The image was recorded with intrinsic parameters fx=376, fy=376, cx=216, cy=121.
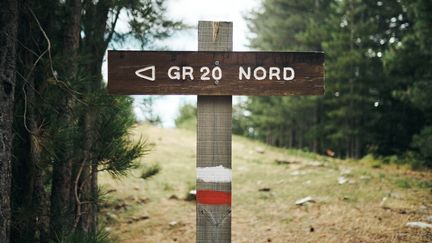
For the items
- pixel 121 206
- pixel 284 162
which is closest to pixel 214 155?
pixel 121 206

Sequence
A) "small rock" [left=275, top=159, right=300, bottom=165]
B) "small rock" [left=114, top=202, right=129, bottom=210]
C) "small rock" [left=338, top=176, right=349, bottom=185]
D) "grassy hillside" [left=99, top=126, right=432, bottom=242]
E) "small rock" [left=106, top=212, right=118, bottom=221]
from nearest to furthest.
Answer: "grassy hillside" [left=99, top=126, right=432, bottom=242], "small rock" [left=106, top=212, right=118, bottom=221], "small rock" [left=114, top=202, right=129, bottom=210], "small rock" [left=338, top=176, right=349, bottom=185], "small rock" [left=275, top=159, right=300, bottom=165]

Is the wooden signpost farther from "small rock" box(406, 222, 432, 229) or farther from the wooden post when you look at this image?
"small rock" box(406, 222, 432, 229)

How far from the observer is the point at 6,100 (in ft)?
8.98

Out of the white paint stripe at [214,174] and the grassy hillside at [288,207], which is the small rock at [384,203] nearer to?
the grassy hillside at [288,207]

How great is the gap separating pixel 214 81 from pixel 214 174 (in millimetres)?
647

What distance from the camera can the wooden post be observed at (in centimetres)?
258

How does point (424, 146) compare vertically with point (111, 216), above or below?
above

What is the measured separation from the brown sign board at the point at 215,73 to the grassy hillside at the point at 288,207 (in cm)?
166

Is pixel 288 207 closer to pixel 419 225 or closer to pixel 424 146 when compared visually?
pixel 419 225

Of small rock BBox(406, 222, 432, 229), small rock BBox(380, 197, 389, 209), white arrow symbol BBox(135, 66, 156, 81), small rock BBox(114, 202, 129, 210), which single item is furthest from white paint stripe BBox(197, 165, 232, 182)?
small rock BBox(114, 202, 129, 210)

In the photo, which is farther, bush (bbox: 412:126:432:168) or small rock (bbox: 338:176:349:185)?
bush (bbox: 412:126:432:168)

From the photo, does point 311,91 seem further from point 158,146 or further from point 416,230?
point 158,146

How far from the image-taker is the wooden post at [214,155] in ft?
8.46

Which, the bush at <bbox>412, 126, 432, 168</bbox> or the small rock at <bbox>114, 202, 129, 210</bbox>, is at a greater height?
the bush at <bbox>412, 126, 432, 168</bbox>
